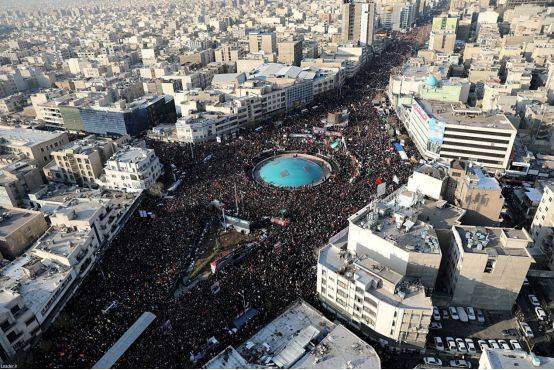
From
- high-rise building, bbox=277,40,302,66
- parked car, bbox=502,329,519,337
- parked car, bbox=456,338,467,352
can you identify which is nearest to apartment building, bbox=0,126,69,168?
parked car, bbox=456,338,467,352

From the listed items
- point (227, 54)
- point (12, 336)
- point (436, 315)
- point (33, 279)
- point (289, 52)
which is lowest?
point (436, 315)

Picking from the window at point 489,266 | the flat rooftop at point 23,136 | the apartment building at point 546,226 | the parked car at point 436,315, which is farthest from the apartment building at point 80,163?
the apartment building at point 546,226

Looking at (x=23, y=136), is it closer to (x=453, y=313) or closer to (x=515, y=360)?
(x=453, y=313)

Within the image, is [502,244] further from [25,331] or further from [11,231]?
[11,231]

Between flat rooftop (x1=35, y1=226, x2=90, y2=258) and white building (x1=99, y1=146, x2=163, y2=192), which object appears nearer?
flat rooftop (x1=35, y1=226, x2=90, y2=258)

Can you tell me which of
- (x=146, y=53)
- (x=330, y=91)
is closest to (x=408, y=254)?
(x=330, y=91)

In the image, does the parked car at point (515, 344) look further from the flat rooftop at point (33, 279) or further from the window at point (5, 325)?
the window at point (5, 325)

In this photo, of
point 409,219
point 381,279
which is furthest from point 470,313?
point 381,279

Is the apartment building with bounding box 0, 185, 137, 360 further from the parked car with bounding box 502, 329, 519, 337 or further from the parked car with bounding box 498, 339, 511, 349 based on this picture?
the parked car with bounding box 502, 329, 519, 337
